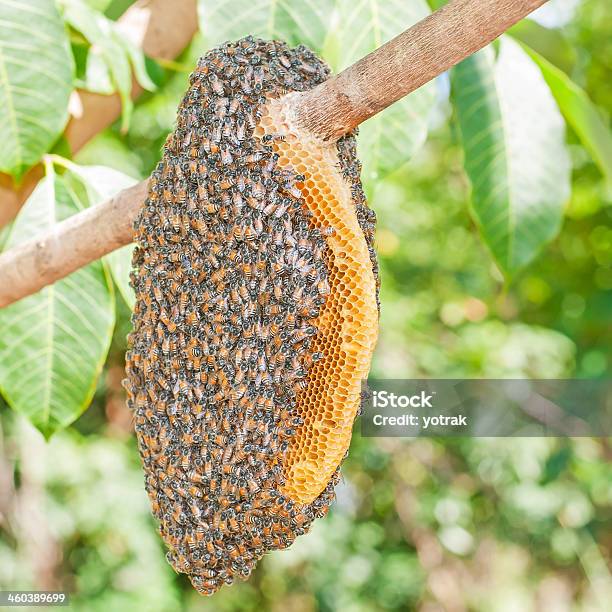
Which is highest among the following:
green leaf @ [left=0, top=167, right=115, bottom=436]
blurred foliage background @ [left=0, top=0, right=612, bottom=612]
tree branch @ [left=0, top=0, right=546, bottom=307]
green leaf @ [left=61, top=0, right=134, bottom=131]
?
tree branch @ [left=0, top=0, right=546, bottom=307]

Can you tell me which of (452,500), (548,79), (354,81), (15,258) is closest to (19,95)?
(15,258)

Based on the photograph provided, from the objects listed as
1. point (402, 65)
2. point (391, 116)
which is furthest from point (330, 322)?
point (391, 116)

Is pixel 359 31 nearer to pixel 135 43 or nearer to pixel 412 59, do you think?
pixel 412 59

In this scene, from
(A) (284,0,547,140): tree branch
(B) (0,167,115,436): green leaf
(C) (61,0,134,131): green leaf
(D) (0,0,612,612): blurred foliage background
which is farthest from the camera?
(D) (0,0,612,612): blurred foliage background

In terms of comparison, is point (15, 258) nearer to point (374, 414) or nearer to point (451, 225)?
point (374, 414)

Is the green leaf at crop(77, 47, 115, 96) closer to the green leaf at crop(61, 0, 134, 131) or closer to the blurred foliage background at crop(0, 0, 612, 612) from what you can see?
the green leaf at crop(61, 0, 134, 131)

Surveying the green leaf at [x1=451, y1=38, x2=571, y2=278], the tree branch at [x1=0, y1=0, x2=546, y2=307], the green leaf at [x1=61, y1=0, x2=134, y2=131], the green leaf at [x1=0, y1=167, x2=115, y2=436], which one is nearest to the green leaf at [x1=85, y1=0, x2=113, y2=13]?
the green leaf at [x1=61, y1=0, x2=134, y2=131]
